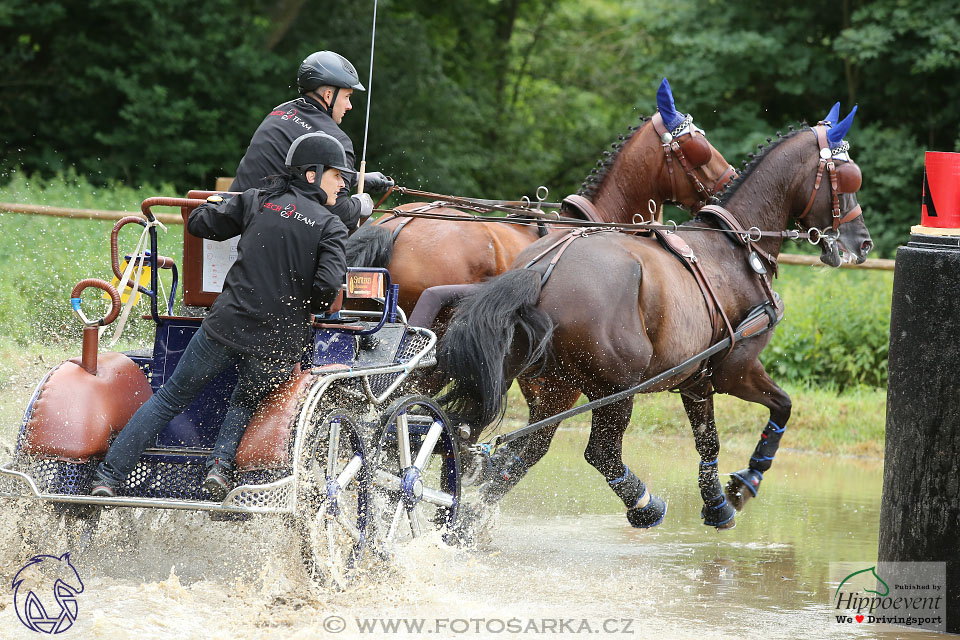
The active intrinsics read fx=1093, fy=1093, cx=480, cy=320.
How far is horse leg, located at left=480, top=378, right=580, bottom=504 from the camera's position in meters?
5.49

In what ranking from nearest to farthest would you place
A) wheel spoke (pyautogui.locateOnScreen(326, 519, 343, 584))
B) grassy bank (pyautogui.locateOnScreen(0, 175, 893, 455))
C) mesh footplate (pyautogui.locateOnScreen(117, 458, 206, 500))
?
1. wheel spoke (pyautogui.locateOnScreen(326, 519, 343, 584))
2. mesh footplate (pyautogui.locateOnScreen(117, 458, 206, 500))
3. grassy bank (pyautogui.locateOnScreen(0, 175, 893, 455))

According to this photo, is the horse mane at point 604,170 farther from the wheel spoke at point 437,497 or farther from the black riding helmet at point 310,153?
the black riding helmet at point 310,153

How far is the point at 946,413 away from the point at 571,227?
2.28 metres

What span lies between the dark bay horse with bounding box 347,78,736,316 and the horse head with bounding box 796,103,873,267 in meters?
0.55

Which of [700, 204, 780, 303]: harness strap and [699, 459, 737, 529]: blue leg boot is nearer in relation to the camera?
[700, 204, 780, 303]: harness strap

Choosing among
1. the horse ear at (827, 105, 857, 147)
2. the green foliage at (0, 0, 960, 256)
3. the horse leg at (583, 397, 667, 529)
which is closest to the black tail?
the horse leg at (583, 397, 667, 529)

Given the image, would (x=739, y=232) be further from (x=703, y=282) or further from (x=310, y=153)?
(x=310, y=153)

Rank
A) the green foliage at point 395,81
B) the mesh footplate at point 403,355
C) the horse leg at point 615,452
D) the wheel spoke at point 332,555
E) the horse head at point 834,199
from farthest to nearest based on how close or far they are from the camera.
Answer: the green foliage at point 395,81, the horse head at point 834,199, the horse leg at point 615,452, the mesh footplate at point 403,355, the wheel spoke at point 332,555

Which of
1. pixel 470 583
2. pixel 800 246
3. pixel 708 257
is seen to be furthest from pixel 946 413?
pixel 800 246

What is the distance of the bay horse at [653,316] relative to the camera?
4984 mm

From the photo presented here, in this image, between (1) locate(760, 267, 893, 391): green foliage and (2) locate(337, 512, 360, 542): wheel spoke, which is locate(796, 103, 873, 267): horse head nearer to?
(2) locate(337, 512, 360, 542): wheel spoke

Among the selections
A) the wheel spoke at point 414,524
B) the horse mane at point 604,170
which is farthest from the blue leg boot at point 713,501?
the wheel spoke at point 414,524

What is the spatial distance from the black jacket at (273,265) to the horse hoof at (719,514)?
277 centimetres

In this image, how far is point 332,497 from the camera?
424 cm
